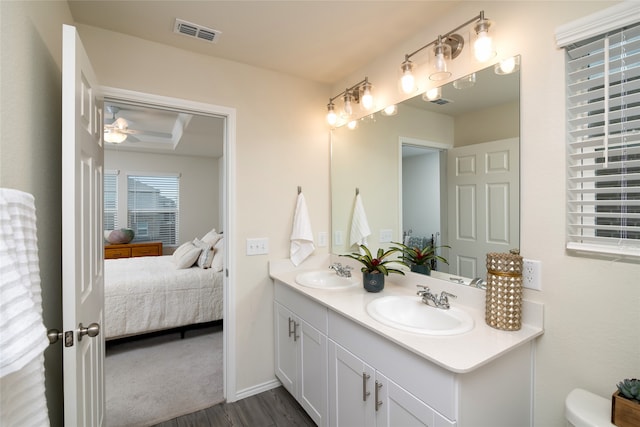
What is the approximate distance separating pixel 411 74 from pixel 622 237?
1224 mm

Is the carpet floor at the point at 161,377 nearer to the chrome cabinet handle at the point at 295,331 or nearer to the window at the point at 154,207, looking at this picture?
the chrome cabinet handle at the point at 295,331

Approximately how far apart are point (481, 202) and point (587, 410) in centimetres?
89

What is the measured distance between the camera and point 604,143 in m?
1.10

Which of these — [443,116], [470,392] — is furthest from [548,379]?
[443,116]

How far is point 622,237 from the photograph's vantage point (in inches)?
42.1

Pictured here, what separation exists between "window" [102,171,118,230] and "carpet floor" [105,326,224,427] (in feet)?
9.83

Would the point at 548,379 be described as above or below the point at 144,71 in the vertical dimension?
below

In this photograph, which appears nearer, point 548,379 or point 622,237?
point 622,237

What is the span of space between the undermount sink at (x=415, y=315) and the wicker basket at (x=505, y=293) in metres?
0.11

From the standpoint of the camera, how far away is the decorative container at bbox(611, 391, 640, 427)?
87cm

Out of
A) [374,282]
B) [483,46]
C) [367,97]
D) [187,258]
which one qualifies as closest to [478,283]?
[374,282]

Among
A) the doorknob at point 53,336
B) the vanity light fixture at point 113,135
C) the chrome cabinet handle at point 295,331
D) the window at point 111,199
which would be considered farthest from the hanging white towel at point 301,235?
the window at point 111,199

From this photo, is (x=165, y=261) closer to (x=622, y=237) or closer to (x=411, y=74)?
(x=411, y=74)

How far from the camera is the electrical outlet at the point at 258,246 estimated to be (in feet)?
7.22
